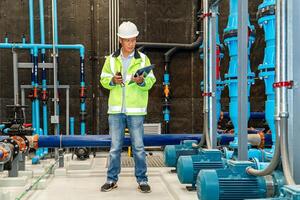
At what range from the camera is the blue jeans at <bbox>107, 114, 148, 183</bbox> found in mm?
2638

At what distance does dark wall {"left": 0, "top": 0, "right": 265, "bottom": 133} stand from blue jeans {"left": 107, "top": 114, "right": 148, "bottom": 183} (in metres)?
2.19

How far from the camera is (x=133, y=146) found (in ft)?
8.77

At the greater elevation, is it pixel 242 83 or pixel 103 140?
pixel 242 83

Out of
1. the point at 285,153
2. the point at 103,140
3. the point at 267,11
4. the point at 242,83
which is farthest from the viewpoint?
the point at 103,140

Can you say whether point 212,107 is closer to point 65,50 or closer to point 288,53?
point 288,53

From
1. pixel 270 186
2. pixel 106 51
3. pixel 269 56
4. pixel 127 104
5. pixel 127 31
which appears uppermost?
pixel 106 51

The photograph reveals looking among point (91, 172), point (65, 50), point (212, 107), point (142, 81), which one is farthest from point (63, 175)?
point (65, 50)

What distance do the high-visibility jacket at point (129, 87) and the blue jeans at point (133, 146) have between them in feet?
0.20

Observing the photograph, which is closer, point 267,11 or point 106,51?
point 267,11

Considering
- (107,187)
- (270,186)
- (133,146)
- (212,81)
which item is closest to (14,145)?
(107,187)

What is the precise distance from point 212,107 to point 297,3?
4.02ft

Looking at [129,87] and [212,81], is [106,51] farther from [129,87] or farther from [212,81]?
[212,81]

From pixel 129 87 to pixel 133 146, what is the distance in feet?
1.49

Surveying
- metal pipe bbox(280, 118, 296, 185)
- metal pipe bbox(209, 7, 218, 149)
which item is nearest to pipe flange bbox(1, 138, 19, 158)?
metal pipe bbox(209, 7, 218, 149)
